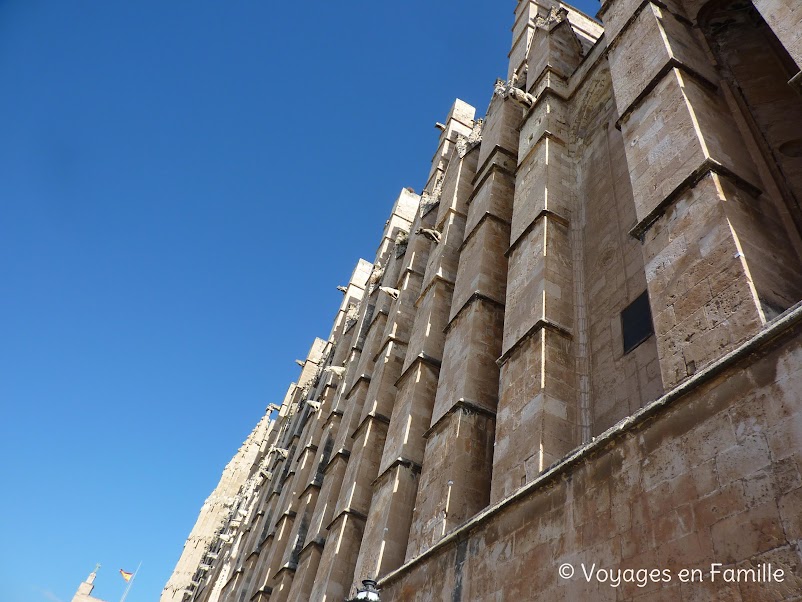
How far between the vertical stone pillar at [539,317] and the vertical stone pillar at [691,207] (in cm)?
179

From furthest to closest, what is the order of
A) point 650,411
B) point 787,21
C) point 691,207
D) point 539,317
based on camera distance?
1. point 539,317
2. point 691,207
3. point 787,21
4. point 650,411

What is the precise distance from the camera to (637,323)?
6.35m

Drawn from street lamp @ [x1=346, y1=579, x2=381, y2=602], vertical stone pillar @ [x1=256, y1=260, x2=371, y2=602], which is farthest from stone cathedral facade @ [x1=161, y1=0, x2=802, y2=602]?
street lamp @ [x1=346, y1=579, x2=381, y2=602]

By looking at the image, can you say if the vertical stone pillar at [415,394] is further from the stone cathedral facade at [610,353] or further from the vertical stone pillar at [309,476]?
the vertical stone pillar at [309,476]

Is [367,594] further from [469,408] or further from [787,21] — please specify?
[787,21]

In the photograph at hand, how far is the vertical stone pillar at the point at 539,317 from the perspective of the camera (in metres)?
6.08

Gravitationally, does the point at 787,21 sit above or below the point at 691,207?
above

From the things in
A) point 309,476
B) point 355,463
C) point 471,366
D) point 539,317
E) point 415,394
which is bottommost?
point 539,317

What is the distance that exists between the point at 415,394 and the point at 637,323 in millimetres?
4473

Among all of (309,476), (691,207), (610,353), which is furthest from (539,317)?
(309,476)

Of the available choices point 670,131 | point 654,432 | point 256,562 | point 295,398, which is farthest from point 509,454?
point 295,398

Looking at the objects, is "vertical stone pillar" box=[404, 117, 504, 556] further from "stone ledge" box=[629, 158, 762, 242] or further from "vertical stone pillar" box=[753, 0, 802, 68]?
"vertical stone pillar" box=[753, 0, 802, 68]

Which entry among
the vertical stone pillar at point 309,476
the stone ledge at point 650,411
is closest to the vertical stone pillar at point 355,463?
the vertical stone pillar at point 309,476

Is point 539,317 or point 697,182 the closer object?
point 697,182
